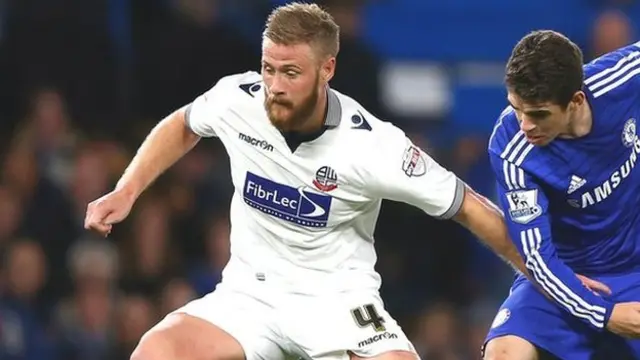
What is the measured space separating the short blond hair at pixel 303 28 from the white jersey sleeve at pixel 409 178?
0.37m

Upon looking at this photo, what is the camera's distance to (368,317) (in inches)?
215

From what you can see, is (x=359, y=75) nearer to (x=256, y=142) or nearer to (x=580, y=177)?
(x=256, y=142)

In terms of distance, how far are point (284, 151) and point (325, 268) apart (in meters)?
0.44

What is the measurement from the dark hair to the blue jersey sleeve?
32 centimetres

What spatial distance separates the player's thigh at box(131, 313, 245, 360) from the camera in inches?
208

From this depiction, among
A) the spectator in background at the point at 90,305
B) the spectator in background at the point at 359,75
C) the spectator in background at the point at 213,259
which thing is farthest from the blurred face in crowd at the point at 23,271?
the spectator in background at the point at 359,75

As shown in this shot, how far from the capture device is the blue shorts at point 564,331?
5453 millimetres

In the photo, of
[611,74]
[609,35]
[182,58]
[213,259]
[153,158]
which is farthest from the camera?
[182,58]

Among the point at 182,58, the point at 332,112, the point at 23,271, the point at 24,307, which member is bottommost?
the point at 24,307

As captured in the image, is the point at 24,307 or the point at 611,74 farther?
the point at 24,307

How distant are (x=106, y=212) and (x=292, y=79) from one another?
78 cm

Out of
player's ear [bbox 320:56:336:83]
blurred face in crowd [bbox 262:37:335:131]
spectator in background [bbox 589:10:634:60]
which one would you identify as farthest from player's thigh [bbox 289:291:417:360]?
spectator in background [bbox 589:10:634:60]

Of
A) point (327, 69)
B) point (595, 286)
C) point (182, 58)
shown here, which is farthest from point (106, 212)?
point (182, 58)

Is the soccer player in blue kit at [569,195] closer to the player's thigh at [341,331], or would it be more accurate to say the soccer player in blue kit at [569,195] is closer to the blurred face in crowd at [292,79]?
the player's thigh at [341,331]
